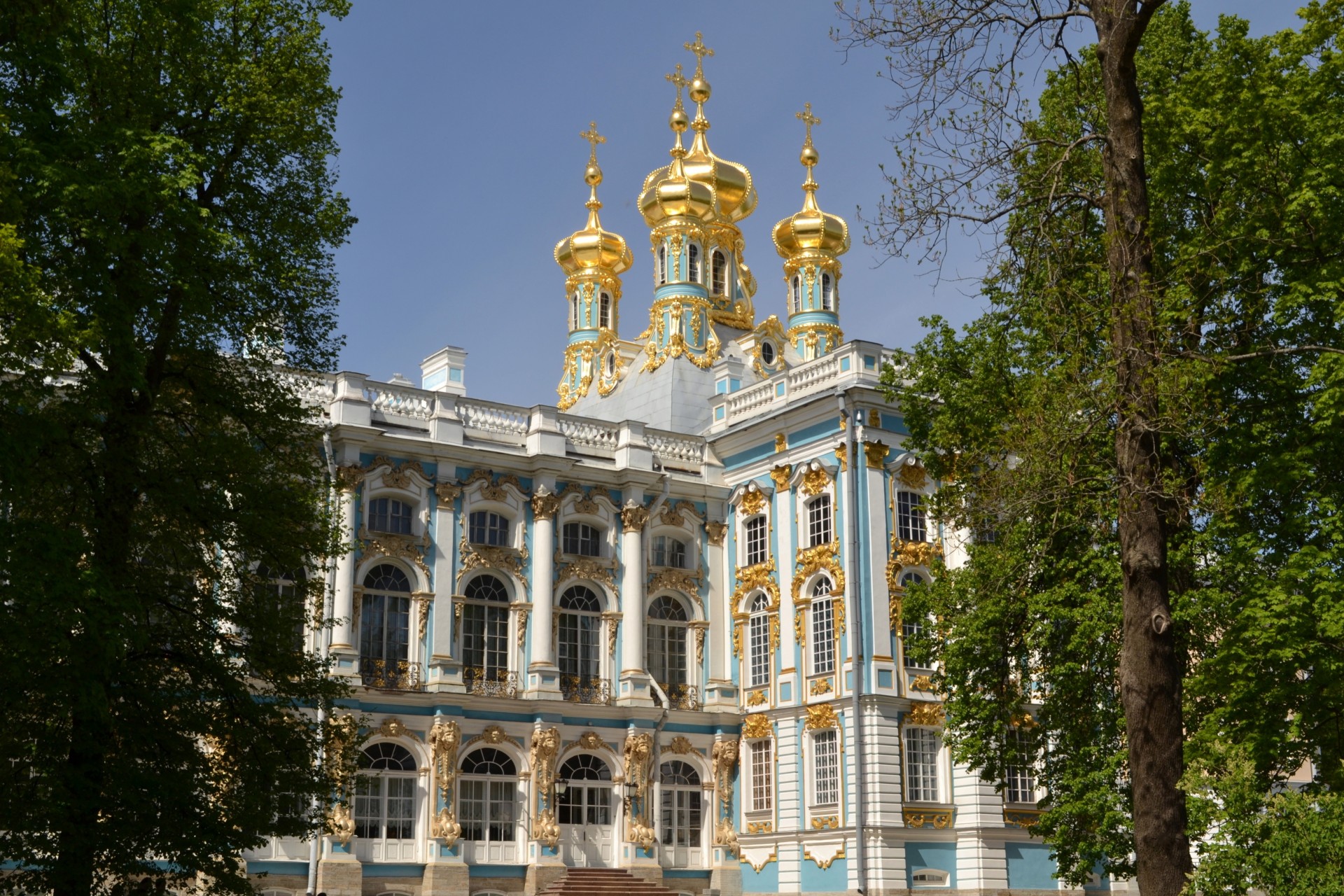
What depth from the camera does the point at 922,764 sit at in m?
26.4

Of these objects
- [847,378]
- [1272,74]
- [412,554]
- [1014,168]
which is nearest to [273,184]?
[1014,168]

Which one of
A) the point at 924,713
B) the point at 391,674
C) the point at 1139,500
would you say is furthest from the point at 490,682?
the point at 1139,500

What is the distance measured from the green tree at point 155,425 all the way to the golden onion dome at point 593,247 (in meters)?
26.6

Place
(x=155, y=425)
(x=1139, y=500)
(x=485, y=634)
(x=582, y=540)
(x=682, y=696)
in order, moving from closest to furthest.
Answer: (x=1139, y=500) < (x=155, y=425) < (x=485, y=634) < (x=582, y=540) < (x=682, y=696)

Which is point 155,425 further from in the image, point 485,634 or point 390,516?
point 485,634

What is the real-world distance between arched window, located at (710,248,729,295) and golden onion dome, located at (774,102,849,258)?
4.06m

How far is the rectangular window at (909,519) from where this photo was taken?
90.2 ft

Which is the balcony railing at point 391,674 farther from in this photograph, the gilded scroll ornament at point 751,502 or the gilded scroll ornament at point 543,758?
the gilded scroll ornament at point 751,502

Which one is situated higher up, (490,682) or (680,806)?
(490,682)

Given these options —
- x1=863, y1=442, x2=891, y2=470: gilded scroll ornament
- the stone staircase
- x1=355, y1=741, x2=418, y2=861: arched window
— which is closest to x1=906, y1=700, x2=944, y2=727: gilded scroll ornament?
x1=863, y1=442, x2=891, y2=470: gilded scroll ornament

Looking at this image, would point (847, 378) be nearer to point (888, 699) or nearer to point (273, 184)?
point (888, 699)

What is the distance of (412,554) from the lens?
27047 millimetres

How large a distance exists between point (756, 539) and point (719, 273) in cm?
1116

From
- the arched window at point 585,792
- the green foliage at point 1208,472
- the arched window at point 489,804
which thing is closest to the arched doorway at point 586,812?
the arched window at point 585,792
